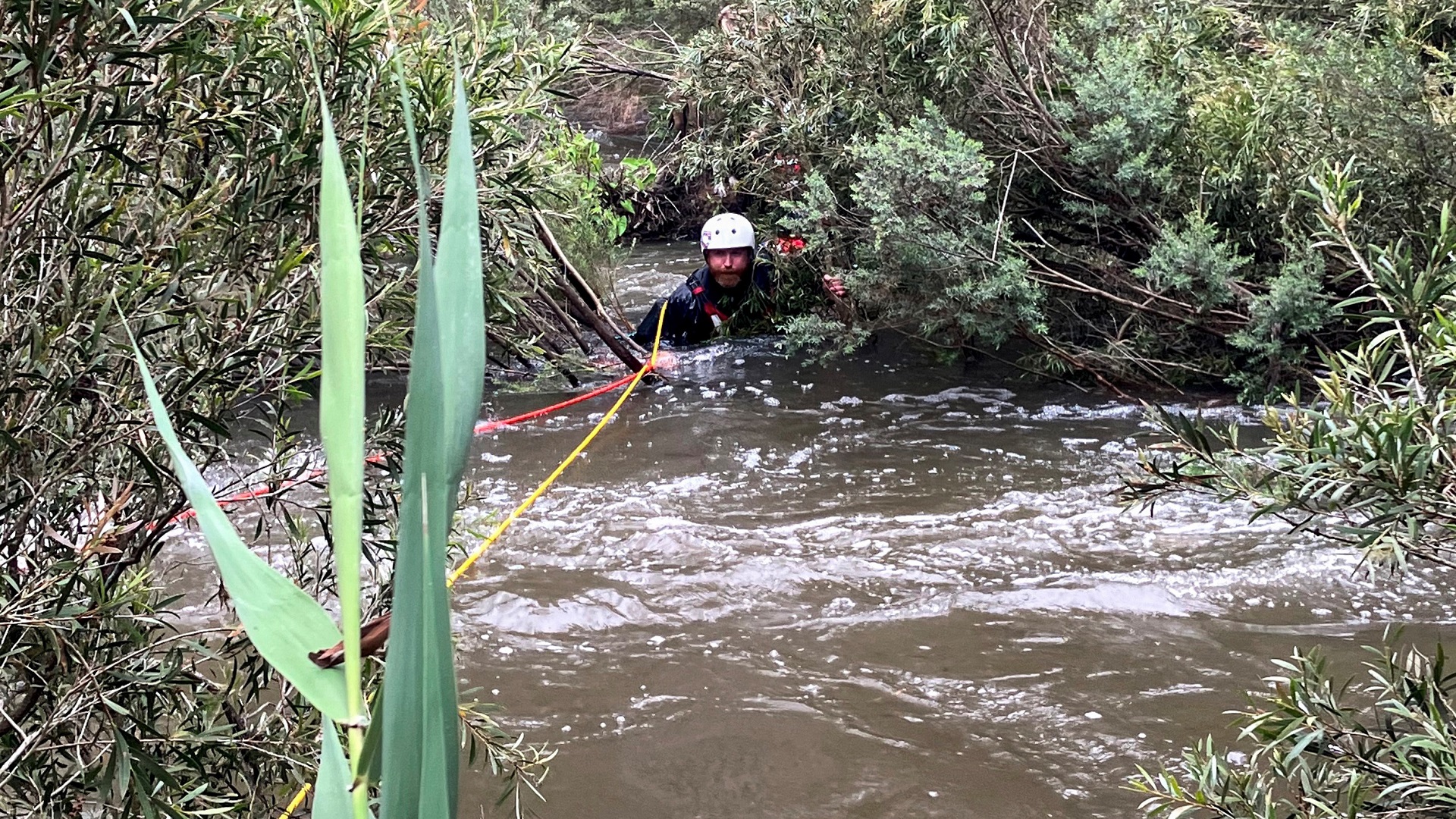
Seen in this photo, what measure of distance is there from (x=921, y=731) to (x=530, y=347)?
195cm

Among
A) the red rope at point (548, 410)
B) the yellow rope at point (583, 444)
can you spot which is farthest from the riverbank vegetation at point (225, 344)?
the red rope at point (548, 410)

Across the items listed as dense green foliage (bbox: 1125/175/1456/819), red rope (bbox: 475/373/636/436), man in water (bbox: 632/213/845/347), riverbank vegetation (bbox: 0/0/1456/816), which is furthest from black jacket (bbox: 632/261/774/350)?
dense green foliage (bbox: 1125/175/1456/819)

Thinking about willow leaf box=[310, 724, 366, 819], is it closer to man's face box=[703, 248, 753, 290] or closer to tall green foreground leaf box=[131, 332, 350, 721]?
tall green foreground leaf box=[131, 332, 350, 721]

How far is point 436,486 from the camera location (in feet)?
1.66

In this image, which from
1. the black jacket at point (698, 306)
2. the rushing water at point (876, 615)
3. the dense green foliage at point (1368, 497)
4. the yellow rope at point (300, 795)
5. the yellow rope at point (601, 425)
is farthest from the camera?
the black jacket at point (698, 306)

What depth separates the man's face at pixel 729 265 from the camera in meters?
8.27

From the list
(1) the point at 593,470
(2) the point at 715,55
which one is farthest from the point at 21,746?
(2) the point at 715,55

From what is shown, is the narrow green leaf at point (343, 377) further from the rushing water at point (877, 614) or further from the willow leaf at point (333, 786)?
the rushing water at point (877, 614)

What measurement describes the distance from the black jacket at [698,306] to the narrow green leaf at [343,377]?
806 centimetres

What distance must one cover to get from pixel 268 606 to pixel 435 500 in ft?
0.43

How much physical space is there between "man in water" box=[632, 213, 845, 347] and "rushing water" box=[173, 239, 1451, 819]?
6.14ft

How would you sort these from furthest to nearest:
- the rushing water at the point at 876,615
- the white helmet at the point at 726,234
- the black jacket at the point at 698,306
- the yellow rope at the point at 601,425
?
the black jacket at the point at 698,306
the white helmet at the point at 726,234
the yellow rope at the point at 601,425
the rushing water at the point at 876,615

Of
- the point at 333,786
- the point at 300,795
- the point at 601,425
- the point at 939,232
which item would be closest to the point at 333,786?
the point at 333,786

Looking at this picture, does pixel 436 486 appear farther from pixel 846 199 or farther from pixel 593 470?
pixel 846 199
